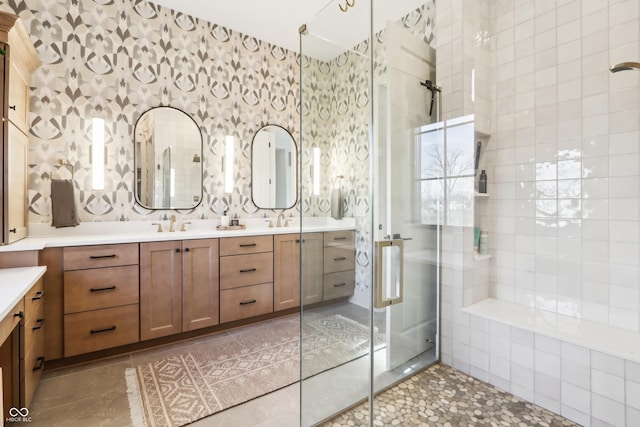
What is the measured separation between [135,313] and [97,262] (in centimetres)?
48

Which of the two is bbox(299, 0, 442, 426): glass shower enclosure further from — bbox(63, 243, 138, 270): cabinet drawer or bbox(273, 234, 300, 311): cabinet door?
bbox(63, 243, 138, 270): cabinet drawer

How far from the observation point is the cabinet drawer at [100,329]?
2154mm

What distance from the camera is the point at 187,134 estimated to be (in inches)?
123

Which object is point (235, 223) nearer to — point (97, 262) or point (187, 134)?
point (187, 134)

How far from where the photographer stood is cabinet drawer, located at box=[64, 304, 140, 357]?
2.15m

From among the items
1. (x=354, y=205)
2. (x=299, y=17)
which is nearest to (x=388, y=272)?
(x=354, y=205)

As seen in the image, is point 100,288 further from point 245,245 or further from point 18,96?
point 18,96

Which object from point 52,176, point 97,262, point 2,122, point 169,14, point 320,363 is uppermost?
point 169,14

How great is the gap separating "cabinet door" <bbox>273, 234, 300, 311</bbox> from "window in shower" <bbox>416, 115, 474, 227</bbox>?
147 cm

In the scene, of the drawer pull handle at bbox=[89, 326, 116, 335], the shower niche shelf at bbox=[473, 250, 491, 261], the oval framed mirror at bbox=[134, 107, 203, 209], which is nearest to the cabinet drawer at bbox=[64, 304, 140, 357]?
the drawer pull handle at bbox=[89, 326, 116, 335]

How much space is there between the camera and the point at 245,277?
293 cm

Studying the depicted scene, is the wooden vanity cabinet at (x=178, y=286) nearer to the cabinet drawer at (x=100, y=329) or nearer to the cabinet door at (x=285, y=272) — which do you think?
the cabinet drawer at (x=100, y=329)

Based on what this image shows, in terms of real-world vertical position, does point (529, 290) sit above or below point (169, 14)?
below

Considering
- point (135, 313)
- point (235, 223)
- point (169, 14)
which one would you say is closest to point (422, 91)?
point (235, 223)
